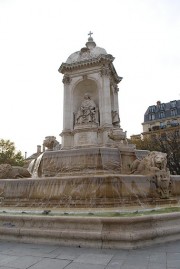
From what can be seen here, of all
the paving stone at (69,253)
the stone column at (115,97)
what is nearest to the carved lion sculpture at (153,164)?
the paving stone at (69,253)

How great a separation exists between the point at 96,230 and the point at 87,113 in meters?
15.1

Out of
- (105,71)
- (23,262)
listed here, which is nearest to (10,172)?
(23,262)

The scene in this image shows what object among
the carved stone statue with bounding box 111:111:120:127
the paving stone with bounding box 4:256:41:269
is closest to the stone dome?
the carved stone statue with bounding box 111:111:120:127

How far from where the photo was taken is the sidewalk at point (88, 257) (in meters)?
4.41

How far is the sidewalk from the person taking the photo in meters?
4.41

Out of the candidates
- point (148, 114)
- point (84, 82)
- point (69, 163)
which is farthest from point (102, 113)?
point (148, 114)

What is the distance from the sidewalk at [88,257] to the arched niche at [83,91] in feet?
55.7

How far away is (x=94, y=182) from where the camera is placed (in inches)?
357

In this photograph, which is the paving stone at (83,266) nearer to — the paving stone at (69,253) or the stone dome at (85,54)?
the paving stone at (69,253)

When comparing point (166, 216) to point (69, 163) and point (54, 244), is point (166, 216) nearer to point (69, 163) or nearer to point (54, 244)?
point (54, 244)

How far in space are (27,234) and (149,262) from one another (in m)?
3.26

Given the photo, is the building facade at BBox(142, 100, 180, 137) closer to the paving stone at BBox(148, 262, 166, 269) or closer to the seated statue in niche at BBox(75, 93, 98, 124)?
the seated statue in niche at BBox(75, 93, 98, 124)

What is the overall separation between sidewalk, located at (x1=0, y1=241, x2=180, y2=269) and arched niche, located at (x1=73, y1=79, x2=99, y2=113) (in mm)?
16986

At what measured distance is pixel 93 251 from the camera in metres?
5.33
